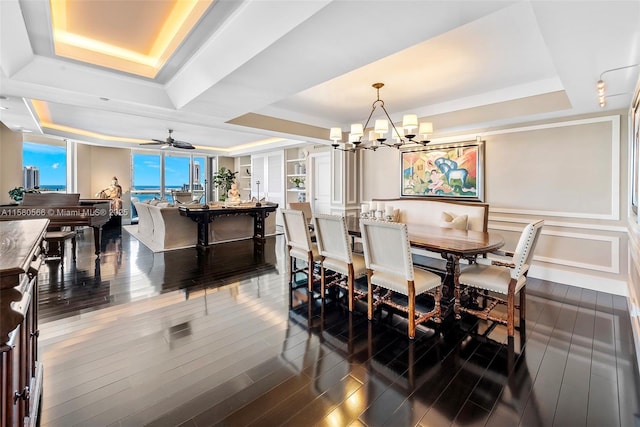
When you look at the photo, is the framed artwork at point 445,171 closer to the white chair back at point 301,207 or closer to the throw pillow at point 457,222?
the throw pillow at point 457,222

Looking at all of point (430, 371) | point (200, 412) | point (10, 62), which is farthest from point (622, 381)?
point (10, 62)

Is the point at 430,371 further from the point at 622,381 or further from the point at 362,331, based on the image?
the point at 622,381

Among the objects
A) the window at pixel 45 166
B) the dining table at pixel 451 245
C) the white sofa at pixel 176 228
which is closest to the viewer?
the dining table at pixel 451 245

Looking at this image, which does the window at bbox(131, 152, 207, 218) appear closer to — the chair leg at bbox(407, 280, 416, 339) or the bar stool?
the bar stool

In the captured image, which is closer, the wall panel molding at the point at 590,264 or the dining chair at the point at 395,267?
the dining chair at the point at 395,267

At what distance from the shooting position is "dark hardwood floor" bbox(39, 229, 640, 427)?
1.61 meters

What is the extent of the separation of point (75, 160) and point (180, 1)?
8.26 m

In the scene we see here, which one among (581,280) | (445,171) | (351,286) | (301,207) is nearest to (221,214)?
(301,207)

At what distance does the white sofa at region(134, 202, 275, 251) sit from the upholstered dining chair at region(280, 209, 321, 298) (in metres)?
3.06

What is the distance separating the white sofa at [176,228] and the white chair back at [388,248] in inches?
173

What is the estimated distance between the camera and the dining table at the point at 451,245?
258 cm

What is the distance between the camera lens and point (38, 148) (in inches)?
291

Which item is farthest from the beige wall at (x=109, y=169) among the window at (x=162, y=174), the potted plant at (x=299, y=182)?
the potted plant at (x=299, y=182)

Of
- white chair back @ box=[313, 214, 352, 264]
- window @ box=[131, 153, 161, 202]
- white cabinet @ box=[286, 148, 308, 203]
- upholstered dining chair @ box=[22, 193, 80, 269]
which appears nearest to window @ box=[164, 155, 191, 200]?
window @ box=[131, 153, 161, 202]
